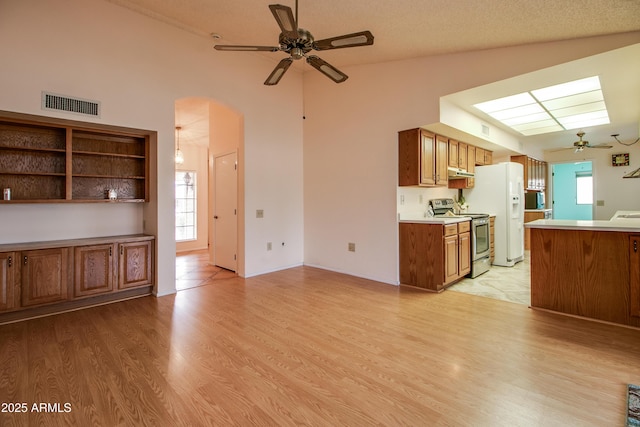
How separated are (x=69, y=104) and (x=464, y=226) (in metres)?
5.27

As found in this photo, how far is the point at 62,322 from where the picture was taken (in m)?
3.05

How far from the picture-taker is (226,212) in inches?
211

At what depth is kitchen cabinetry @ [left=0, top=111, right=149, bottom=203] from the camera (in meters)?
3.27

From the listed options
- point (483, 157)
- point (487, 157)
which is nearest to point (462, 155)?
point (483, 157)

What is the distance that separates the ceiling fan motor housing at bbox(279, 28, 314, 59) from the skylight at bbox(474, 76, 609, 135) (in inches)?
119

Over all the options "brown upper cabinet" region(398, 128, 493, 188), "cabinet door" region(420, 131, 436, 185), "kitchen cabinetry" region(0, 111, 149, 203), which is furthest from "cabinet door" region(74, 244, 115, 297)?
"cabinet door" region(420, 131, 436, 185)

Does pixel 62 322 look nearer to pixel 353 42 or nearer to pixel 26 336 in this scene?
pixel 26 336

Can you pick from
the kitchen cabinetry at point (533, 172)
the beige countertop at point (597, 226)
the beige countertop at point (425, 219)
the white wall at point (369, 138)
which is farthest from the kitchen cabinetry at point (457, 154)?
the kitchen cabinetry at point (533, 172)

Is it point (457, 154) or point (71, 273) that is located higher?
point (457, 154)

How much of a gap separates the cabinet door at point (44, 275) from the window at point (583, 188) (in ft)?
41.3

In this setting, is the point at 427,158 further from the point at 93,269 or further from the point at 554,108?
the point at 93,269

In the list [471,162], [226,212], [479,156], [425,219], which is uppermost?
[479,156]

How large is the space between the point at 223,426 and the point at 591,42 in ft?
14.3

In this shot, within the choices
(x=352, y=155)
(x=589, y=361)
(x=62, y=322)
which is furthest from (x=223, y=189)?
(x=589, y=361)
